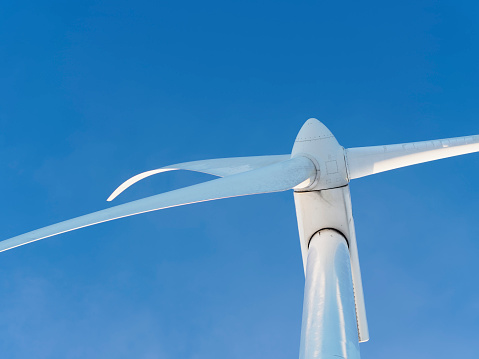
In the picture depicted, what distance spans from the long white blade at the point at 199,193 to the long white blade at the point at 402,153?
7.51 feet

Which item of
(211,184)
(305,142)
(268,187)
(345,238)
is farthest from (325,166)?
(211,184)

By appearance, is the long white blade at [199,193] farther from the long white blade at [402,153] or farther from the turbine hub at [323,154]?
the long white blade at [402,153]

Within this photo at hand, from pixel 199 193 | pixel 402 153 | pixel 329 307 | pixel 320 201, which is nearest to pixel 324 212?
pixel 320 201

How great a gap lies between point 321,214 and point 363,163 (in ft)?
7.23

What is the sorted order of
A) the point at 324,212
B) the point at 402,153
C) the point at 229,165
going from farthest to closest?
the point at 229,165, the point at 324,212, the point at 402,153

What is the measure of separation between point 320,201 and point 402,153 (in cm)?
302

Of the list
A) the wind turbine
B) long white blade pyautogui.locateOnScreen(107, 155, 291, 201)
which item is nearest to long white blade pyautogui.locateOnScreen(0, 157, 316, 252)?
the wind turbine

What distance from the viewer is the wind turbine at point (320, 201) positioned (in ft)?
37.3

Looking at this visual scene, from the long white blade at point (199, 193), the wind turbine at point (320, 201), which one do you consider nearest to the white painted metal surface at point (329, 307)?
the wind turbine at point (320, 201)

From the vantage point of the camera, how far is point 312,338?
35.7 feet

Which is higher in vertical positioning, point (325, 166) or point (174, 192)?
point (325, 166)

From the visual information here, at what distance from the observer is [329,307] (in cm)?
1185

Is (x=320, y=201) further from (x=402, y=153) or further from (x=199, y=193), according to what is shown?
(x=199, y=193)

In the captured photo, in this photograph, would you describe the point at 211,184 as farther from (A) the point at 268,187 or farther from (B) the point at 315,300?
(B) the point at 315,300
